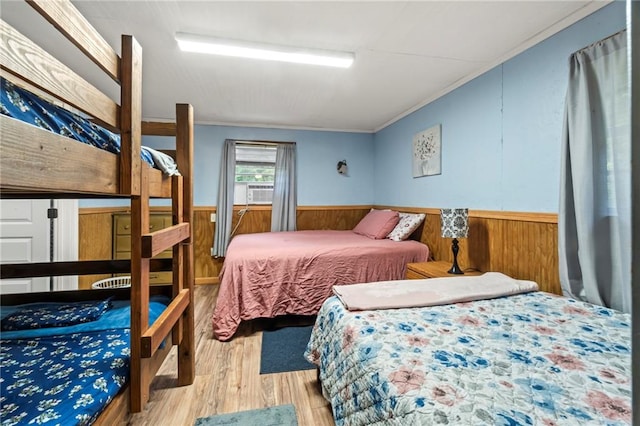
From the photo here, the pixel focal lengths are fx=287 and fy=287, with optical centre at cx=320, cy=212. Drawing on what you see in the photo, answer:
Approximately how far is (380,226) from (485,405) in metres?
2.70

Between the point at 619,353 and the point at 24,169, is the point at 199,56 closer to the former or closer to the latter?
the point at 24,169

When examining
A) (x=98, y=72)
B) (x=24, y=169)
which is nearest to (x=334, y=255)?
(x=24, y=169)

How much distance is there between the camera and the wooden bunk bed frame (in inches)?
25.8

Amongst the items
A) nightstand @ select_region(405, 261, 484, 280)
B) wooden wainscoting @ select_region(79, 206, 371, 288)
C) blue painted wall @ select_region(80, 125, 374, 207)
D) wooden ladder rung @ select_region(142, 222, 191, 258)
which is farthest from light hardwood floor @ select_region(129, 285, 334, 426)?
blue painted wall @ select_region(80, 125, 374, 207)

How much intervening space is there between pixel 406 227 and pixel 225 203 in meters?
2.43

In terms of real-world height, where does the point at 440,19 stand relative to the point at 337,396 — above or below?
above

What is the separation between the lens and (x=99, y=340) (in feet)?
4.04

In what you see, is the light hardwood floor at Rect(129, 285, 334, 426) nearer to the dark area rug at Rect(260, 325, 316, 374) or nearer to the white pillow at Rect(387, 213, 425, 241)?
the dark area rug at Rect(260, 325, 316, 374)

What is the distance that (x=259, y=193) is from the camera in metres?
4.27

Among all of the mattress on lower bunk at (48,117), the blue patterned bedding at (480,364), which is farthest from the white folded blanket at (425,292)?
the mattress on lower bunk at (48,117)

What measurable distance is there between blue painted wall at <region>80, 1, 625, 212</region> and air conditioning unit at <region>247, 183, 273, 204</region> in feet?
1.53

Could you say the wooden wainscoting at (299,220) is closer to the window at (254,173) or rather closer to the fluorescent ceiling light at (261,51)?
the window at (254,173)

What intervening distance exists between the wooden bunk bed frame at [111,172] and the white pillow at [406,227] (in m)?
2.15

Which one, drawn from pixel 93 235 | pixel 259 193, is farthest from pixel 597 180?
pixel 93 235
